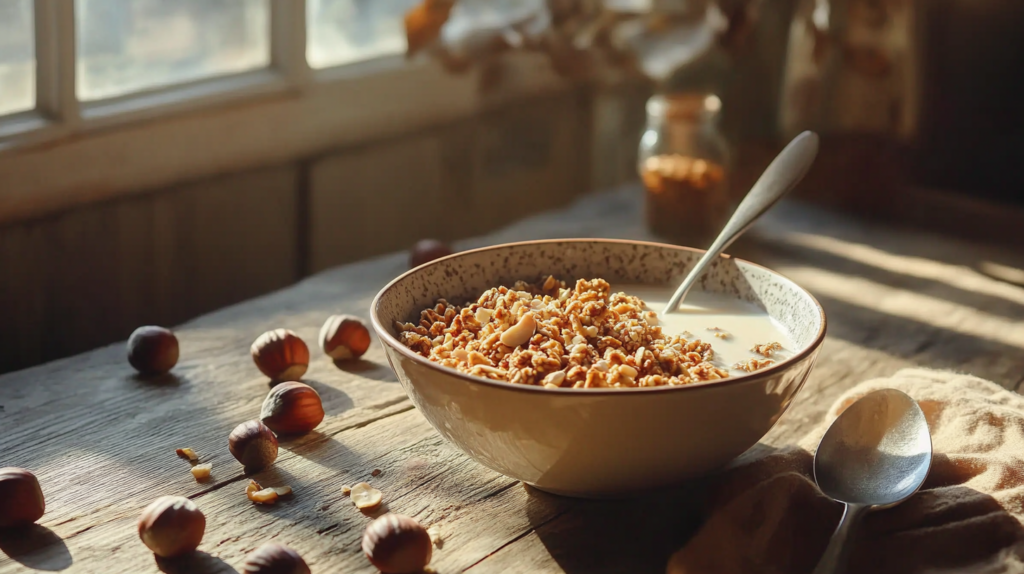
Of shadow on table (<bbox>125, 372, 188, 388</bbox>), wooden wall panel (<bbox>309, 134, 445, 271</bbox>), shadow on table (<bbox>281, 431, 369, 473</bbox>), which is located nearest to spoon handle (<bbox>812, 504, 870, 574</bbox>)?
shadow on table (<bbox>281, 431, 369, 473</bbox>)

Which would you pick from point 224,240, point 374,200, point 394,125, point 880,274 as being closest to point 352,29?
point 394,125

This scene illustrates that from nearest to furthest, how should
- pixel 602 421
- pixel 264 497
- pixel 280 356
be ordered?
pixel 602 421, pixel 264 497, pixel 280 356

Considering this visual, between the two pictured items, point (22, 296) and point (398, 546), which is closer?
point (398, 546)

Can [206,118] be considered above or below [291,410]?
above

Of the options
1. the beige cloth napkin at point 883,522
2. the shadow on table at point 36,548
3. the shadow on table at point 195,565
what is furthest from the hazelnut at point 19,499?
the beige cloth napkin at point 883,522

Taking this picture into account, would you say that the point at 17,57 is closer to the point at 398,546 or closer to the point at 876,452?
the point at 398,546

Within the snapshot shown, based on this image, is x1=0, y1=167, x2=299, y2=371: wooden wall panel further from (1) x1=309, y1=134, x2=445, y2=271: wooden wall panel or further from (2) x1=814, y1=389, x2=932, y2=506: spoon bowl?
(2) x1=814, y1=389, x2=932, y2=506: spoon bowl

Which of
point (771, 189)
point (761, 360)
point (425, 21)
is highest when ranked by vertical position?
point (425, 21)
